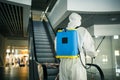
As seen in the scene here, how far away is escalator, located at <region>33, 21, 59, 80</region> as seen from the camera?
691cm

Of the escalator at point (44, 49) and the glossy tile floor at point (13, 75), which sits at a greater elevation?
the escalator at point (44, 49)

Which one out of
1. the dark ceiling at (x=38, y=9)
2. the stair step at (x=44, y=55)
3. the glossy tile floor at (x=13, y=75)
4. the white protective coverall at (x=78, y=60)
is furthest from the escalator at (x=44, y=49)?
the white protective coverall at (x=78, y=60)

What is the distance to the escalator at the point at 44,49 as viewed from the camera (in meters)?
6.91

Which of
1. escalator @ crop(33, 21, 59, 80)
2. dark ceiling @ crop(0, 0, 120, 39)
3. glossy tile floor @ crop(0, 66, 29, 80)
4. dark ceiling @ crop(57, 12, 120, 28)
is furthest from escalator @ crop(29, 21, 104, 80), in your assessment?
dark ceiling @ crop(57, 12, 120, 28)

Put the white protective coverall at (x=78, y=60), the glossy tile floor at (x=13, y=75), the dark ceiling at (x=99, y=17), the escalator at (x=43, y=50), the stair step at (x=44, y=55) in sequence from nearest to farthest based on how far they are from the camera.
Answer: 1. the white protective coverall at (x=78, y=60)
2. the escalator at (x=43, y=50)
3. the glossy tile floor at (x=13, y=75)
4. the stair step at (x=44, y=55)
5. the dark ceiling at (x=99, y=17)

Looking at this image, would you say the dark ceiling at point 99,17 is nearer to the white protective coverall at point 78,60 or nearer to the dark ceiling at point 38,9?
the dark ceiling at point 38,9

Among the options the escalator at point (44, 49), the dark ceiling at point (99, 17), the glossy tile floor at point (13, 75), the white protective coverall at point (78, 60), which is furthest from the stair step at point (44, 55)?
the white protective coverall at point (78, 60)

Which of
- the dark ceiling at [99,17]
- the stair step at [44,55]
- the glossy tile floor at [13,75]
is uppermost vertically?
the dark ceiling at [99,17]

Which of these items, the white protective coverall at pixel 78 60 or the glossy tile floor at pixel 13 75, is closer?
the white protective coverall at pixel 78 60

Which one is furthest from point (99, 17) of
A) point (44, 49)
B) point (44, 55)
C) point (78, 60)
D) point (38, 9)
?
point (78, 60)

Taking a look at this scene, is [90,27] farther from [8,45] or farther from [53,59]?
[8,45]

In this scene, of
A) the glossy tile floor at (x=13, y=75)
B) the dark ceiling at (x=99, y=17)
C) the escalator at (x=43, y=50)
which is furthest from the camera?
the dark ceiling at (x=99, y=17)

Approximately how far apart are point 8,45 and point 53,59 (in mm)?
14141

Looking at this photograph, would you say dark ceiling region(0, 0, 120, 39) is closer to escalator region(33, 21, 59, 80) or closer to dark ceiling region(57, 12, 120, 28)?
dark ceiling region(57, 12, 120, 28)
